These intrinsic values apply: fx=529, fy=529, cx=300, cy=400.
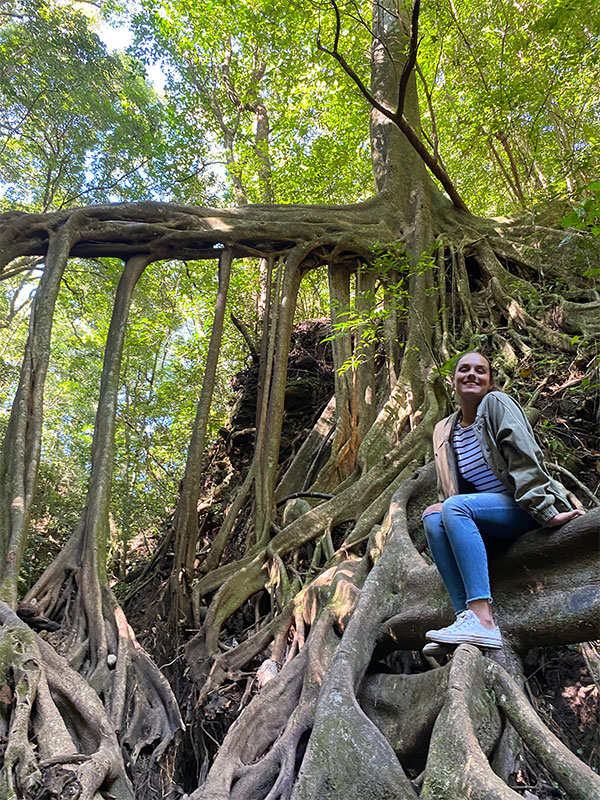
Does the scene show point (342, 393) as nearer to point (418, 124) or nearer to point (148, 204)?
point (148, 204)

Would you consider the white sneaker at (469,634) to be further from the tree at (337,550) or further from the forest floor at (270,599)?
the forest floor at (270,599)

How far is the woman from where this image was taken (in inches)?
71.7

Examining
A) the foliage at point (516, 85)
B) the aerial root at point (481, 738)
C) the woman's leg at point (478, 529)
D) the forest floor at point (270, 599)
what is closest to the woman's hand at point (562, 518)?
the woman's leg at point (478, 529)

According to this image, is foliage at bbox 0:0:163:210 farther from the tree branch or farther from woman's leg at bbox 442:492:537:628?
woman's leg at bbox 442:492:537:628

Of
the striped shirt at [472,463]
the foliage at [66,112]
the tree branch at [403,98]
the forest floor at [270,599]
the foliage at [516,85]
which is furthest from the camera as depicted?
the foliage at [66,112]

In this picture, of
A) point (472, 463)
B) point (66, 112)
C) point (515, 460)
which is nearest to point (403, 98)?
point (472, 463)

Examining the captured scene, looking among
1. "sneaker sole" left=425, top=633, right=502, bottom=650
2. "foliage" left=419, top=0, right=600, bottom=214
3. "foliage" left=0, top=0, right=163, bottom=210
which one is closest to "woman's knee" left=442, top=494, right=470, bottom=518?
"sneaker sole" left=425, top=633, right=502, bottom=650

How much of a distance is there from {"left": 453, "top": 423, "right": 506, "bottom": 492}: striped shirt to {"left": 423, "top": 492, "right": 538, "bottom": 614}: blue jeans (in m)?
0.11

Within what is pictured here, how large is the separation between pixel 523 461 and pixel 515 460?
0.03m

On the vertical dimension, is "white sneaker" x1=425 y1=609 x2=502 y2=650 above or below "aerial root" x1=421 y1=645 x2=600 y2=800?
above

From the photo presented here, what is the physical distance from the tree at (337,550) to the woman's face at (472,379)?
0.60 m

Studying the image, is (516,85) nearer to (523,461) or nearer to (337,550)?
(337,550)

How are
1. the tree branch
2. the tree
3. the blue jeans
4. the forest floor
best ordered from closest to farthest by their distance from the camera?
the tree < the blue jeans < the forest floor < the tree branch

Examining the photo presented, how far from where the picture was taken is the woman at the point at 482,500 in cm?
182
